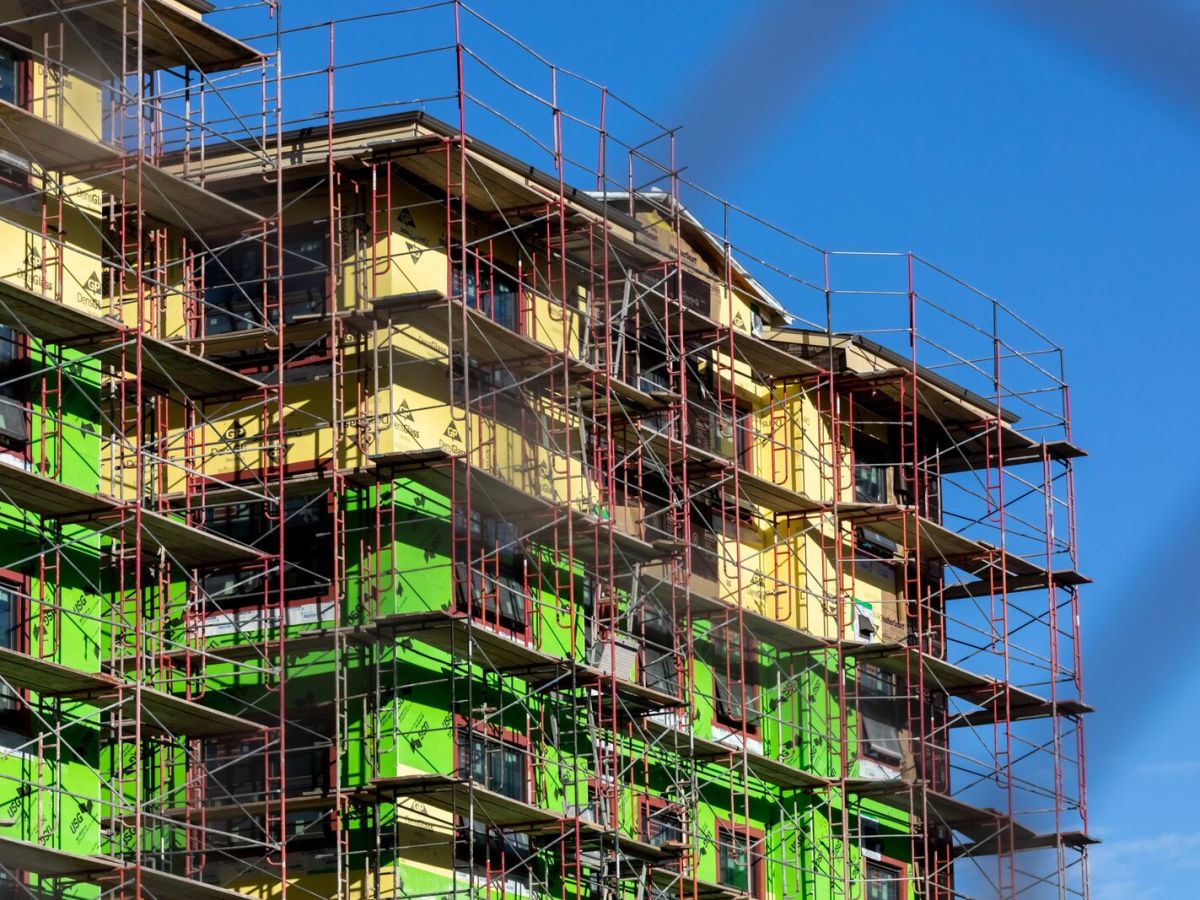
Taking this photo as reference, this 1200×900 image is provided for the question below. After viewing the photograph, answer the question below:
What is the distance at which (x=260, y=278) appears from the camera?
37.8 meters

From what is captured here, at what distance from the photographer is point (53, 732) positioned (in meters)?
30.1

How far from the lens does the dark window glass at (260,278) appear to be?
37.8m

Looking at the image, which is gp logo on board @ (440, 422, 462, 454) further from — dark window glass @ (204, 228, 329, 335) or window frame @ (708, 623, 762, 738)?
window frame @ (708, 623, 762, 738)

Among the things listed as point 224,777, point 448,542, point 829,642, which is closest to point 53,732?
point 224,777

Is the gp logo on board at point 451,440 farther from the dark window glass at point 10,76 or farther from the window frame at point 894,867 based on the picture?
the window frame at point 894,867

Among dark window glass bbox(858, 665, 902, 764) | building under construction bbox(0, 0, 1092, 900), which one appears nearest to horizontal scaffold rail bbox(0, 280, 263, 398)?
building under construction bbox(0, 0, 1092, 900)

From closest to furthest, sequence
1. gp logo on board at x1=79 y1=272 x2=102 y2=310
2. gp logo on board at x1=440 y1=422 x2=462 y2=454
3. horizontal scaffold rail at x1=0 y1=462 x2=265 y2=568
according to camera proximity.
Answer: horizontal scaffold rail at x1=0 y1=462 x2=265 y2=568
gp logo on board at x1=79 y1=272 x2=102 y2=310
gp logo on board at x1=440 y1=422 x2=462 y2=454

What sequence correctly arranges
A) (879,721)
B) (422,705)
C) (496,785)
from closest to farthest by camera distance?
1. (422,705)
2. (496,785)
3. (879,721)

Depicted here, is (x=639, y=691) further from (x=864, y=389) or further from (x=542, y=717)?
(x=864, y=389)

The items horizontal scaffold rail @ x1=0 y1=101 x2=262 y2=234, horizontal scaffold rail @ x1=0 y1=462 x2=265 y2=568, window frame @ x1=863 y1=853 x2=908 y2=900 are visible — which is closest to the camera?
horizontal scaffold rail @ x1=0 y1=462 x2=265 y2=568

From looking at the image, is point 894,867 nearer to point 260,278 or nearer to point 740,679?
point 740,679

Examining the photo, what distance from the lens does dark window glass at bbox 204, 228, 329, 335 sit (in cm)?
3781

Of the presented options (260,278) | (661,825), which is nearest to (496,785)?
(661,825)


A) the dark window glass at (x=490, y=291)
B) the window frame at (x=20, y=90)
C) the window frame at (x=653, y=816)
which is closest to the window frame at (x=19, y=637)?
the window frame at (x=20, y=90)
